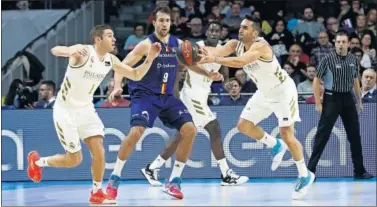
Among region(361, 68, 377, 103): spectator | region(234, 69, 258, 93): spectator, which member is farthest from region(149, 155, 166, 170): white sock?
region(361, 68, 377, 103): spectator

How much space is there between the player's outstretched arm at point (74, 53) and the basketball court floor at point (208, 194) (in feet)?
5.48

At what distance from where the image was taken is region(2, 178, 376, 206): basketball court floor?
1138cm

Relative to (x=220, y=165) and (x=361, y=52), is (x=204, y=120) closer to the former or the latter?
(x=220, y=165)

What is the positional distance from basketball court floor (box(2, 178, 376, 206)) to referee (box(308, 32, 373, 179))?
2.17 ft

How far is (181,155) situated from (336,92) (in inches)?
116

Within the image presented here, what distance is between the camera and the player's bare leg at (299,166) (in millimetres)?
11867

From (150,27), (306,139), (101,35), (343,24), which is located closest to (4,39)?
(150,27)

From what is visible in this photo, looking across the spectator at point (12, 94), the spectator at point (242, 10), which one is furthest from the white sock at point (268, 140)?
the spectator at point (242, 10)

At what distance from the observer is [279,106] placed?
12391 millimetres

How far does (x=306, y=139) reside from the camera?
14.9 m

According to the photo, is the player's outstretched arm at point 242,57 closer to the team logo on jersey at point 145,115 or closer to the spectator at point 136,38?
the team logo on jersey at point 145,115

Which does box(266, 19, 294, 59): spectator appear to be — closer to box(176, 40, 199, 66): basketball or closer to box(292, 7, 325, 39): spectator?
box(292, 7, 325, 39): spectator

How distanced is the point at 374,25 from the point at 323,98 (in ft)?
15.2

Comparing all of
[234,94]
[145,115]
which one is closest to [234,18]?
[234,94]
